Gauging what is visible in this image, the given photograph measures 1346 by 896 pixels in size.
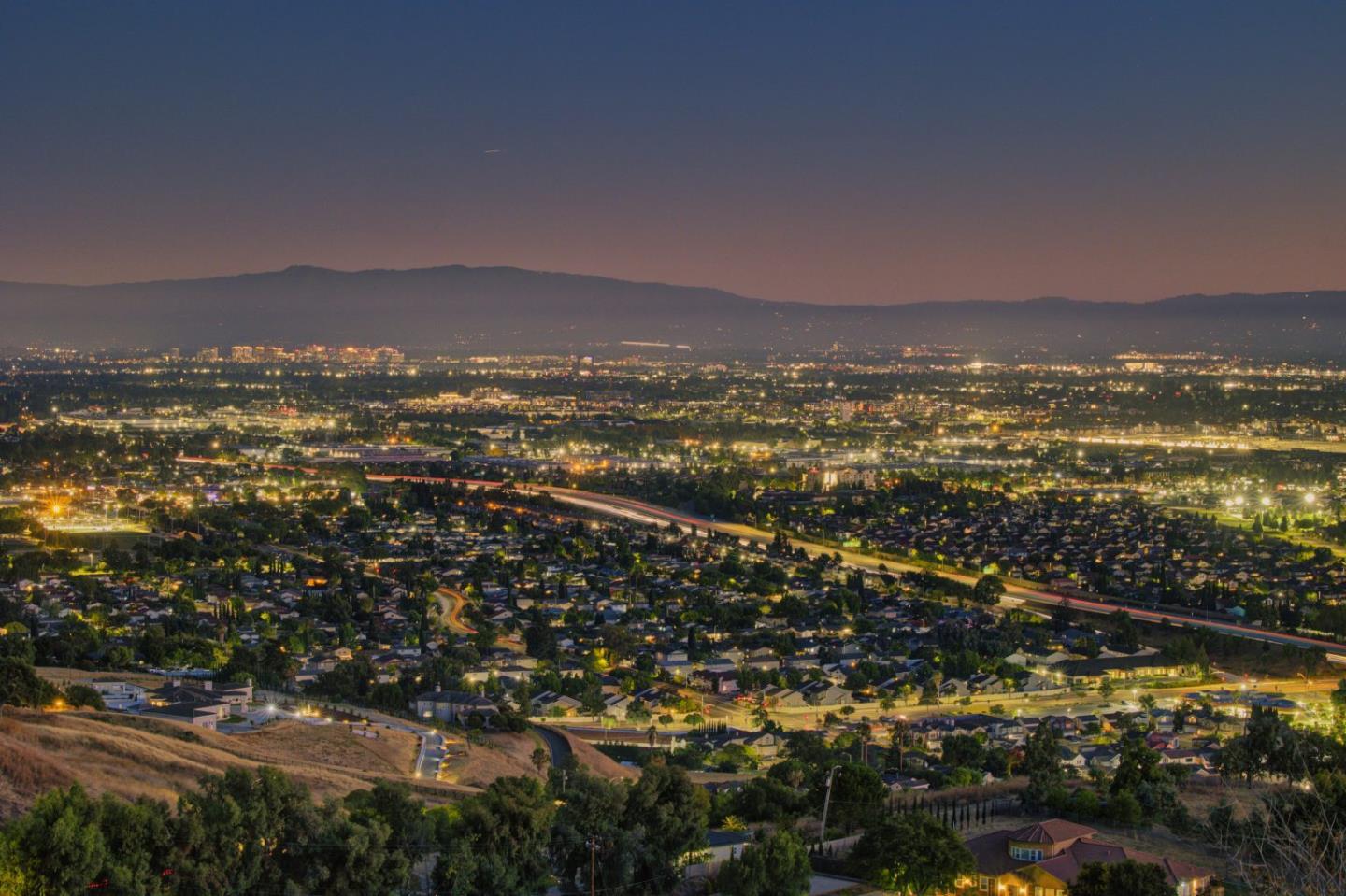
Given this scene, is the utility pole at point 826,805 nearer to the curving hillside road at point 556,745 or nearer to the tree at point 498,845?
the tree at point 498,845

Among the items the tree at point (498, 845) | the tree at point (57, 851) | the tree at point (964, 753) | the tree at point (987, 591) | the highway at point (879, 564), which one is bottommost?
the highway at point (879, 564)

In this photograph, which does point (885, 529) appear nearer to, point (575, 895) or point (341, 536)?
point (341, 536)

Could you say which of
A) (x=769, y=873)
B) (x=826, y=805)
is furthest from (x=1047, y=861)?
(x=769, y=873)

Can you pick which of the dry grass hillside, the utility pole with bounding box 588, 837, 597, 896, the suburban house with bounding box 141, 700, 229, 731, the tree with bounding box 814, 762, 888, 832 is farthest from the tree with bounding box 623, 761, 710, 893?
the suburban house with bounding box 141, 700, 229, 731

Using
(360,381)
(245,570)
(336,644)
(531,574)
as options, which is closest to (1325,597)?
(531,574)

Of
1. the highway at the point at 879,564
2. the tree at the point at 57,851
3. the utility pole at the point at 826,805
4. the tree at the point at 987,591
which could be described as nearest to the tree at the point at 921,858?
the utility pole at the point at 826,805

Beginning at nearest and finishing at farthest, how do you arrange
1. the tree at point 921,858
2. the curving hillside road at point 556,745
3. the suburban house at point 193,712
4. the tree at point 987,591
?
1. the tree at point 921,858
2. the suburban house at point 193,712
3. the curving hillside road at point 556,745
4. the tree at point 987,591
